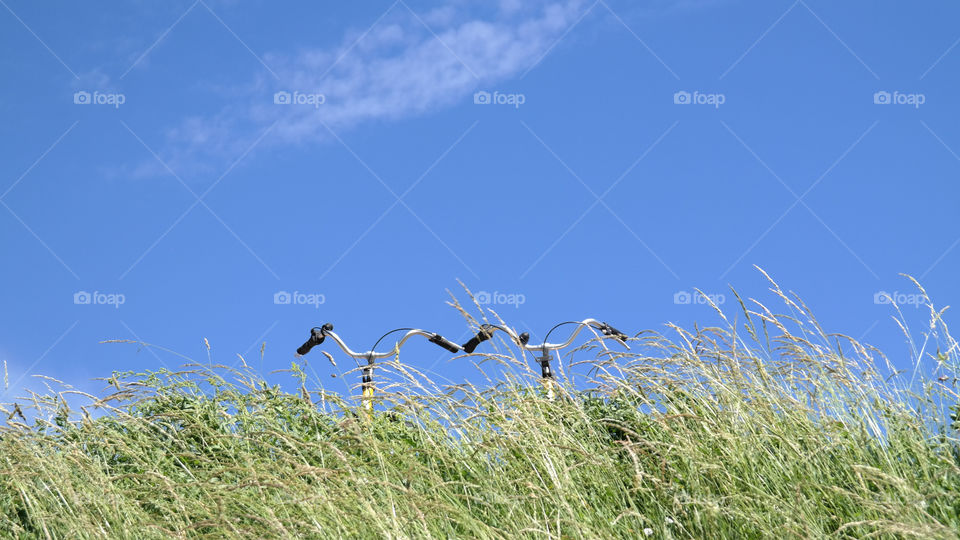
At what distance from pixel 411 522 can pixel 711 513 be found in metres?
1.25

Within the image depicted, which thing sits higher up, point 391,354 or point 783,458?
point 391,354

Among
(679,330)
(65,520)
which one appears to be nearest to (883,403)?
(679,330)

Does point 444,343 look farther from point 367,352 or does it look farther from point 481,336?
point 481,336

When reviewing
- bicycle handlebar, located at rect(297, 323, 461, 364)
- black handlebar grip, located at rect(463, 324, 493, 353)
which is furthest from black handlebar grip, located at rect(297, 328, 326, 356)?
black handlebar grip, located at rect(463, 324, 493, 353)

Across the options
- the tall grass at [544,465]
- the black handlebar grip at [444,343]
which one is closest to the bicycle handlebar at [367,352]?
the black handlebar grip at [444,343]

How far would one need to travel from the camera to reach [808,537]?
3.18 metres

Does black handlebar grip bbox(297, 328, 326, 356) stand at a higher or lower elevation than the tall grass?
higher

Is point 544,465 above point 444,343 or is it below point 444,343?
below

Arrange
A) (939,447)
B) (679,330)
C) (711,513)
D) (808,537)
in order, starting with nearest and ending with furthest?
(808,537) → (711,513) → (939,447) → (679,330)

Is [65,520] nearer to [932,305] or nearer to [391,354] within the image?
[391,354]

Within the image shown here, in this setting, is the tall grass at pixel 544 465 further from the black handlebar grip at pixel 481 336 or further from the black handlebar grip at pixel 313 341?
the black handlebar grip at pixel 313 341

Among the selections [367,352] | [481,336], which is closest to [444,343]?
[367,352]

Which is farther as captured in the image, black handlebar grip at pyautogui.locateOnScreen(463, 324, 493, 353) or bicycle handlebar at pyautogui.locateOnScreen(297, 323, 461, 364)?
bicycle handlebar at pyautogui.locateOnScreen(297, 323, 461, 364)

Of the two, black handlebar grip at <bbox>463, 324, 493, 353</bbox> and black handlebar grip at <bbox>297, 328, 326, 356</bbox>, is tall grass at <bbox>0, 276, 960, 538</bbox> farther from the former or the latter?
black handlebar grip at <bbox>297, 328, 326, 356</bbox>
